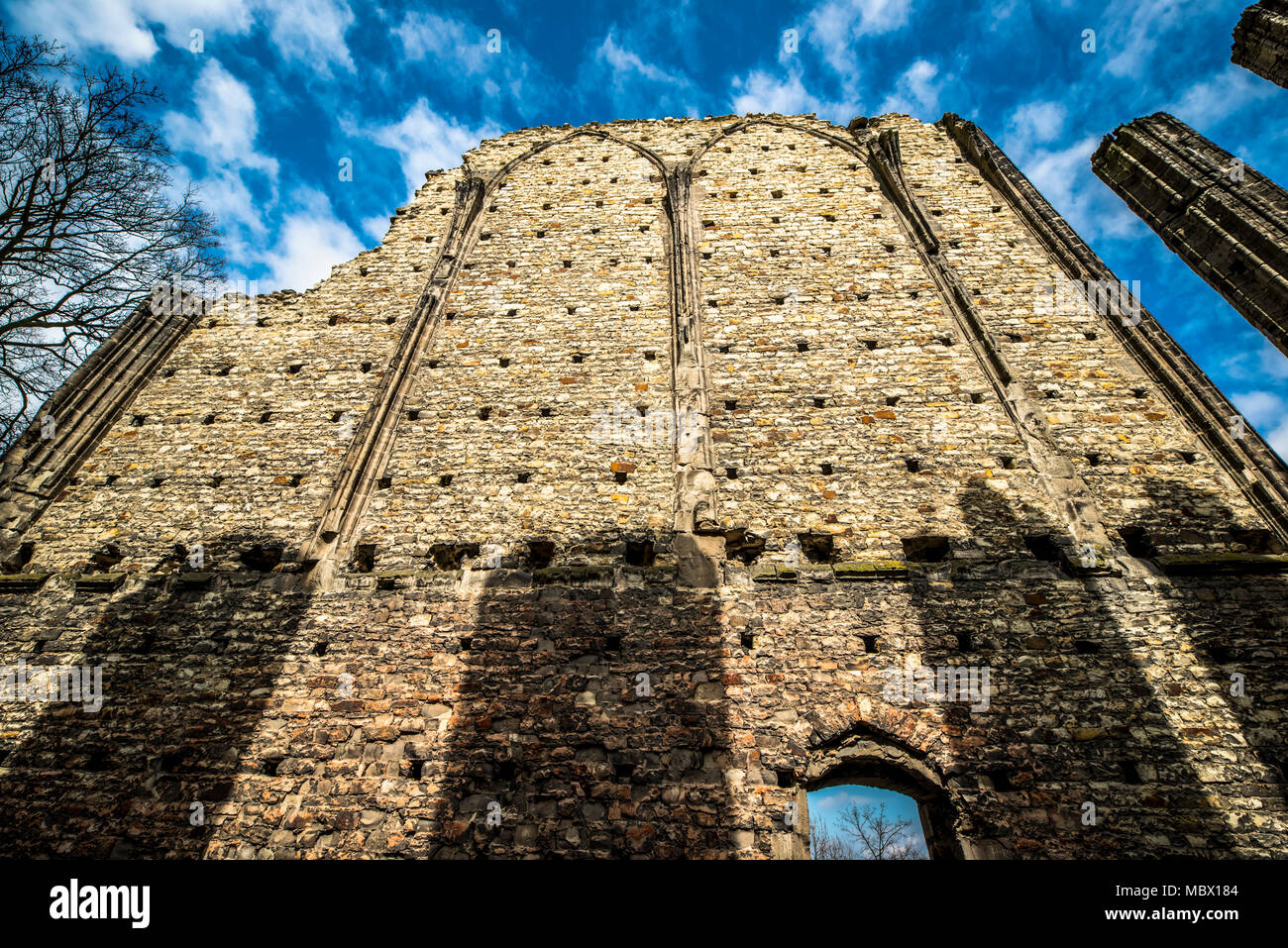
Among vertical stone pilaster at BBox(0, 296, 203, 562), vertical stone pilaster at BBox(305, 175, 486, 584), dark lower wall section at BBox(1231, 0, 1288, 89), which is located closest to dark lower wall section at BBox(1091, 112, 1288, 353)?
dark lower wall section at BBox(1231, 0, 1288, 89)

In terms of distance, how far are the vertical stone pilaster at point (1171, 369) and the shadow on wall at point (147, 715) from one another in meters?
8.97

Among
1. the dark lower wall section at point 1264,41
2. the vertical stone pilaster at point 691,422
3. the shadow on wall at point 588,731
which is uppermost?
the dark lower wall section at point 1264,41

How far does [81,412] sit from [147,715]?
14.4 ft

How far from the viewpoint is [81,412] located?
6906 mm

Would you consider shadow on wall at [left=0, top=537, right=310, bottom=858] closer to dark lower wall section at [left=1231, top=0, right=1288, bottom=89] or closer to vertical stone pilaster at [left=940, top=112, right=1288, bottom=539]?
vertical stone pilaster at [left=940, top=112, right=1288, bottom=539]

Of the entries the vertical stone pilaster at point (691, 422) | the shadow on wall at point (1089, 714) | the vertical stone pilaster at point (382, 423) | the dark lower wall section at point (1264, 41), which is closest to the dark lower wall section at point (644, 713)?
the shadow on wall at point (1089, 714)

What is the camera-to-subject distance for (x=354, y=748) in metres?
4.52

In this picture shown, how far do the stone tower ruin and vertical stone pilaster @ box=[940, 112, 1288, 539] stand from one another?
0.04 metres

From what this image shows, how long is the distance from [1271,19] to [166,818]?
14.9m

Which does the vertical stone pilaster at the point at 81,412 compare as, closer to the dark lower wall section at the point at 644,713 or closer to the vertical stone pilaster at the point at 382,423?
the dark lower wall section at the point at 644,713

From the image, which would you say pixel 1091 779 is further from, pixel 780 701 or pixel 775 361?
pixel 775 361

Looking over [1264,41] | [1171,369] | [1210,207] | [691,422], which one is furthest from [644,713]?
[1264,41]

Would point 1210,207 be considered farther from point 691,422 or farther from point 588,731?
point 588,731

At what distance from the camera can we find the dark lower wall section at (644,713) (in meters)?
4.05
